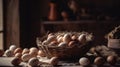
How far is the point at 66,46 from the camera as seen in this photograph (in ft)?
6.55

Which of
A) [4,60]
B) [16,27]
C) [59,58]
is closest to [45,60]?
[59,58]

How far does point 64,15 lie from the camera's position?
4391mm

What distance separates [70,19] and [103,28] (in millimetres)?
441

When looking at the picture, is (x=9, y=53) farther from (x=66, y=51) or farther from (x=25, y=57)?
(x=66, y=51)

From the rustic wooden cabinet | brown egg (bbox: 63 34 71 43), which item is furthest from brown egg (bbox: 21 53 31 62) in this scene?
the rustic wooden cabinet

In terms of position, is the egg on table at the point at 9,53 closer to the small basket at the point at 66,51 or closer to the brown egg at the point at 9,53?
the brown egg at the point at 9,53

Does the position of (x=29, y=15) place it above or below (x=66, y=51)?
above

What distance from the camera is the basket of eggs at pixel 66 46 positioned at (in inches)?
78.9

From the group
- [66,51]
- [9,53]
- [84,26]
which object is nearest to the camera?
[66,51]

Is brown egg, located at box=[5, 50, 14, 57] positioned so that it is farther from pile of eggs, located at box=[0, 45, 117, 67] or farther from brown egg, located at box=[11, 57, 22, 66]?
brown egg, located at box=[11, 57, 22, 66]

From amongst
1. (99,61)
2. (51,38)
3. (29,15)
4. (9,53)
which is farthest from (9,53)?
(29,15)

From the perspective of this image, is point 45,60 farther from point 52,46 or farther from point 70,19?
point 70,19

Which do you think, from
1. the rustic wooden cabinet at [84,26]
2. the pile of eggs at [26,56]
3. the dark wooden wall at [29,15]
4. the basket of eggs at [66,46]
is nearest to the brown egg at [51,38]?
the basket of eggs at [66,46]

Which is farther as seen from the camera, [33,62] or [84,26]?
[84,26]
